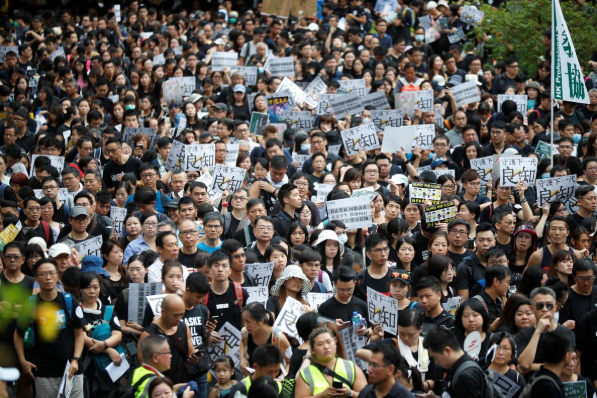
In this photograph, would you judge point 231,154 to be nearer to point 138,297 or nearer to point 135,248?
point 135,248

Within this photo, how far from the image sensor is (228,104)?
16.9m

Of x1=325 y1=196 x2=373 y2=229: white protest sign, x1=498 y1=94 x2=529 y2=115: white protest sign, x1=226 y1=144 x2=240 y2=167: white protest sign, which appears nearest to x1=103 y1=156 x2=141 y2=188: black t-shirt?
x1=226 y1=144 x2=240 y2=167: white protest sign

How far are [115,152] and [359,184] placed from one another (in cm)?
354

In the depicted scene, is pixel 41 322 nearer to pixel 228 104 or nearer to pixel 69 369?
pixel 69 369

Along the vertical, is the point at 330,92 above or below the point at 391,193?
above

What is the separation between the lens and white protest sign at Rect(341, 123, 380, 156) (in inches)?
551

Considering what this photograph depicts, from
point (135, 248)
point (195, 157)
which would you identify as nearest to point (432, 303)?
point (135, 248)

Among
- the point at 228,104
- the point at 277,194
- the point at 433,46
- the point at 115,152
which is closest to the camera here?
the point at 277,194

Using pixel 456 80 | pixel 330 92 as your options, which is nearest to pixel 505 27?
pixel 456 80

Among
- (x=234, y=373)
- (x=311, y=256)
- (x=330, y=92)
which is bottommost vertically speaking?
(x=234, y=373)

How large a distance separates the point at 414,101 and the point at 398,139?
7.29 ft

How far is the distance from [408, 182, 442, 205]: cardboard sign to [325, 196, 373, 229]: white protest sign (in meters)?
0.77

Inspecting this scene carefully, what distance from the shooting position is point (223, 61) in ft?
61.2

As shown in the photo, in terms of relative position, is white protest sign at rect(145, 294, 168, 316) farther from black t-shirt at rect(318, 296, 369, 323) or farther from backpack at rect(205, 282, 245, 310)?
black t-shirt at rect(318, 296, 369, 323)
